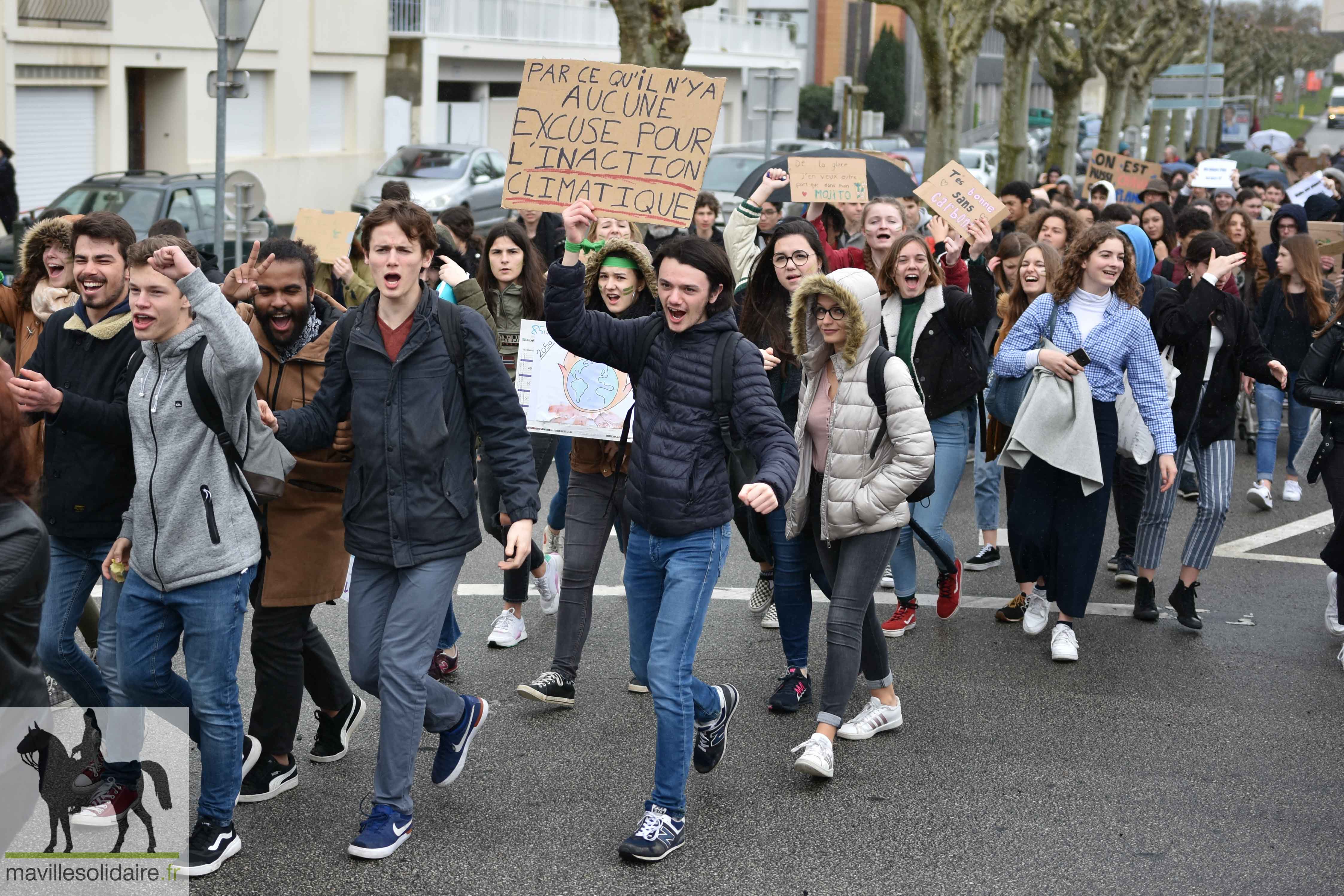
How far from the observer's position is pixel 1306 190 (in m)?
15.4

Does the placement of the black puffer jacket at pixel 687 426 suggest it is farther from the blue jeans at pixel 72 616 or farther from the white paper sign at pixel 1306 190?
the white paper sign at pixel 1306 190

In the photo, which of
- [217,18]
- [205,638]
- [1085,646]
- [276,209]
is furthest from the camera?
[276,209]

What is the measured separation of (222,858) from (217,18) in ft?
29.0

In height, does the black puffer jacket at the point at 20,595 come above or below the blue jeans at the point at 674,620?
above

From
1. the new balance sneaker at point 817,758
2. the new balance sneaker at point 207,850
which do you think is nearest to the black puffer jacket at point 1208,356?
the new balance sneaker at point 817,758

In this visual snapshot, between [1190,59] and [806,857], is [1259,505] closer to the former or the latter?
[806,857]

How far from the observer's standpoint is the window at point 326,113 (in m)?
31.7

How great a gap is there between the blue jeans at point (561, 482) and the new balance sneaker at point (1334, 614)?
357 centimetres

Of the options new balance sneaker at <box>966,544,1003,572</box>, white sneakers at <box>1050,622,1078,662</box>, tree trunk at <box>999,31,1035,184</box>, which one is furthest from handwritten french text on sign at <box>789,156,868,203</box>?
tree trunk at <box>999,31,1035,184</box>

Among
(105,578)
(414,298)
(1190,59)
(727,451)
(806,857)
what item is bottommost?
(806,857)

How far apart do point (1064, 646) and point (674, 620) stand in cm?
255

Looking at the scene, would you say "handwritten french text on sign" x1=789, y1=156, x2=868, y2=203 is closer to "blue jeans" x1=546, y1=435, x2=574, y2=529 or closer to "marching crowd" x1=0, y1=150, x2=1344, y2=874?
"marching crowd" x1=0, y1=150, x2=1344, y2=874

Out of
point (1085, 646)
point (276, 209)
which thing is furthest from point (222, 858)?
point (276, 209)

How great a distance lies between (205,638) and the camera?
421 centimetres
